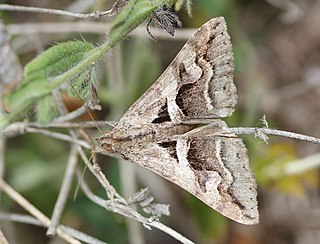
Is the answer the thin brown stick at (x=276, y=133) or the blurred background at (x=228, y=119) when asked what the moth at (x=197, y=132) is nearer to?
the thin brown stick at (x=276, y=133)

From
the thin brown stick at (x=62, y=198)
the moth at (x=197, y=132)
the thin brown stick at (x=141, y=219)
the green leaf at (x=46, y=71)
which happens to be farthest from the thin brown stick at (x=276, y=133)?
the thin brown stick at (x=62, y=198)

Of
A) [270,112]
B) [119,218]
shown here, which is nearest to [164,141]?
[119,218]

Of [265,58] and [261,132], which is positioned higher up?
[265,58]

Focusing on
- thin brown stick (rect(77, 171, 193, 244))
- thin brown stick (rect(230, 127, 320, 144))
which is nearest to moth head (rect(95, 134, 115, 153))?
thin brown stick (rect(77, 171, 193, 244))

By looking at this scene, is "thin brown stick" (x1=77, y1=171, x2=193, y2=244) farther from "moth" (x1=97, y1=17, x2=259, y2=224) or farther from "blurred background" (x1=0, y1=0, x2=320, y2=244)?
"blurred background" (x1=0, y1=0, x2=320, y2=244)

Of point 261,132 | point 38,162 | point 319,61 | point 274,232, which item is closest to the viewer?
point 261,132

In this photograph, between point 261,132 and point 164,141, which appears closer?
point 261,132

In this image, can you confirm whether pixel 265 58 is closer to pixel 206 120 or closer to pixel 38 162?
pixel 38 162
